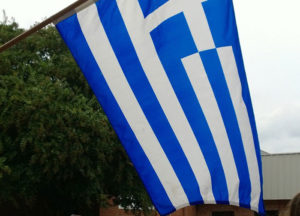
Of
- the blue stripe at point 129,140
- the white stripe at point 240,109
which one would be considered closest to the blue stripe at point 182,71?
the white stripe at point 240,109

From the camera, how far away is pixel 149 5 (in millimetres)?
4711

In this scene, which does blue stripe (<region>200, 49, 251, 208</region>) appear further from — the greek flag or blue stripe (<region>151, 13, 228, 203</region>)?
blue stripe (<region>151, 13, 228, 203</region>)

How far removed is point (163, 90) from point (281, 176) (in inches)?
1067

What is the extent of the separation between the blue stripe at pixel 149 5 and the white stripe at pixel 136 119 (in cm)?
42

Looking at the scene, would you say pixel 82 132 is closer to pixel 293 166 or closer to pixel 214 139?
pixel 214 139

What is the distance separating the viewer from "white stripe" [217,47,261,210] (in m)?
4.64

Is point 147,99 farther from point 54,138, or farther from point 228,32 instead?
point 54,138

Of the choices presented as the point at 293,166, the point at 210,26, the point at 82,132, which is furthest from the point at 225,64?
the point at 293,166

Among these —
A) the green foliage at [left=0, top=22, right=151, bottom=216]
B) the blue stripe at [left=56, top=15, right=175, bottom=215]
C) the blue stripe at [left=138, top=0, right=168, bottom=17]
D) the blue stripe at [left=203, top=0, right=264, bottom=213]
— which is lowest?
the blue stripe at [left=56, top=15, right=175, bottom=215]

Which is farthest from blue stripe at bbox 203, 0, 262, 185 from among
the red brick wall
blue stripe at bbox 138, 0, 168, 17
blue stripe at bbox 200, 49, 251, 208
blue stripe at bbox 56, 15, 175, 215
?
the red brick wall

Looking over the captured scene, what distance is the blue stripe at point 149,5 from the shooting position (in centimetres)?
470

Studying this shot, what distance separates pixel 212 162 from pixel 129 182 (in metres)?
16.0

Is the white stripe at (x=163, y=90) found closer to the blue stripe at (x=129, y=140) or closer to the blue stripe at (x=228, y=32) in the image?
the blue stripe at (x=129, y=140)

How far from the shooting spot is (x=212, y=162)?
4.71m
